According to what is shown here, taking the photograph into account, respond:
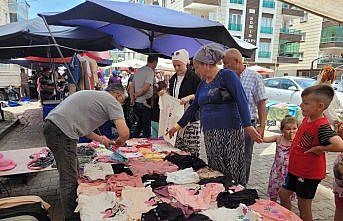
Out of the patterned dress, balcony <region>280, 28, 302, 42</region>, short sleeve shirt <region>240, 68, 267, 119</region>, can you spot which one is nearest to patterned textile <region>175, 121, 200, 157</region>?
short sleeve shirt <region>240, 68, 267, 119</region>

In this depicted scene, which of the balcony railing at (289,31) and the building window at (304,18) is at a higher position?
the building window at (304,18)

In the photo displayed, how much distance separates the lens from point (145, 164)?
2609 mm

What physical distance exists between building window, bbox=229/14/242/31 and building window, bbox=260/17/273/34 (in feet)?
9.03

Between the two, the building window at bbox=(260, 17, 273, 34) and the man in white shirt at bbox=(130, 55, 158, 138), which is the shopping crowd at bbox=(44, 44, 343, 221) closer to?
the man in white shirt at bbox=(130, 55, 158, 138)

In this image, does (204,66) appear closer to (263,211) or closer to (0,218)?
(263,211)

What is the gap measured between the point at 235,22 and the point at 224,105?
2656cm

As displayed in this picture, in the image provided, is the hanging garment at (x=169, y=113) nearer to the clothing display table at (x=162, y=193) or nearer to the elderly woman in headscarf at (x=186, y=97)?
the elderly woman in headscarf at (x=186, y=97)

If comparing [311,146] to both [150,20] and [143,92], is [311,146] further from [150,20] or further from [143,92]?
[143,92]

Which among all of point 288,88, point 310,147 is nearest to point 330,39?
point 288,88

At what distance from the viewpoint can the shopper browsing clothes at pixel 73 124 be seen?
2.12 meters

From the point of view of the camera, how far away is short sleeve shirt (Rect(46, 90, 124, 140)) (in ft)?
6.96

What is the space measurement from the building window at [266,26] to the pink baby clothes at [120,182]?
28.8 meters

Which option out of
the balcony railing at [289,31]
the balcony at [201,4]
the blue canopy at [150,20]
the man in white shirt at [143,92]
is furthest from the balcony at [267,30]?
the blue canopy at [150,20]

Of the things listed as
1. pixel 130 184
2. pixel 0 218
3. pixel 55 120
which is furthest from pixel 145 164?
pixel 0 218
